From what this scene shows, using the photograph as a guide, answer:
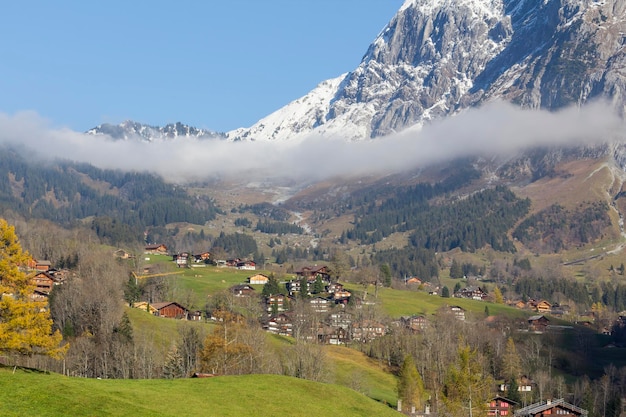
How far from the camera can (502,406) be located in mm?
147875

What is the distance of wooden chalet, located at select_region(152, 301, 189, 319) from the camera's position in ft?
625

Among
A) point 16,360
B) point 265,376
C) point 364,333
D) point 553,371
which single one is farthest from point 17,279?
point 553,371

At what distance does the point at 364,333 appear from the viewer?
646ft

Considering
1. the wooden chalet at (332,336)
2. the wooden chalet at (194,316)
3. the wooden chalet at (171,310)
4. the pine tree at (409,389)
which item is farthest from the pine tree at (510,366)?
the wooden chalet at (171,310)

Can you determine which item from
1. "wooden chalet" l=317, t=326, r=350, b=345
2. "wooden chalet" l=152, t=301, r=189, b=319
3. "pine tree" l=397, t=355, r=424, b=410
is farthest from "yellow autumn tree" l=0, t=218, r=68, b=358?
"wooden chalet" l=317, t=326, r=350, b=345

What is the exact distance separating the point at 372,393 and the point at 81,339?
51.4 metres

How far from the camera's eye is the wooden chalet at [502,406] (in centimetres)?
14488

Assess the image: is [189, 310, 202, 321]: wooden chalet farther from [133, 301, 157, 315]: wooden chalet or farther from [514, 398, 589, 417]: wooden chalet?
[514, 398, 589, 417]: wooden chalet

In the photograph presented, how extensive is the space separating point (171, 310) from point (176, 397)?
132 meters

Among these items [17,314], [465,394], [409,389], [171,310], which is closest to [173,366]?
[409,389]

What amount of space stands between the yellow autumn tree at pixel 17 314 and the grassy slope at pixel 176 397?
212 centimetres

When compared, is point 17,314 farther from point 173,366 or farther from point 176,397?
point 173,366

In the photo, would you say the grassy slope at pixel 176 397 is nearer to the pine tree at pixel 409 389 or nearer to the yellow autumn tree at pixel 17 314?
the yellow autumn tree at pixel 17 314

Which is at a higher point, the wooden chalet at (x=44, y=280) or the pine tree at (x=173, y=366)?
the wooden chalet at (x=44, y=280)
